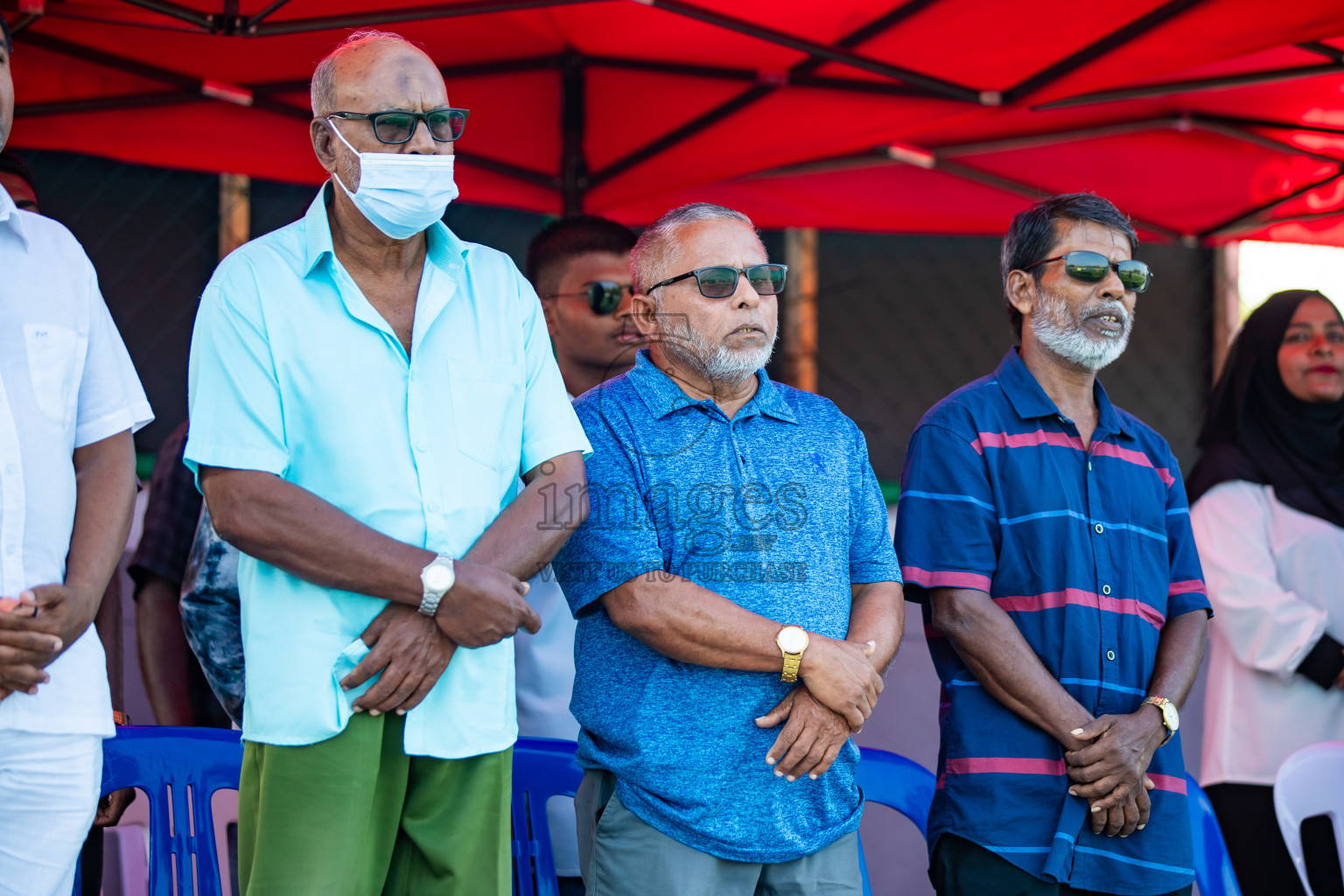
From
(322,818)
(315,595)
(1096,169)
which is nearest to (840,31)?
(1096,169)

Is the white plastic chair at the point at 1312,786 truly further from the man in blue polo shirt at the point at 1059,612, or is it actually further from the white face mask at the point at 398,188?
the white face mask at the point at 398,188

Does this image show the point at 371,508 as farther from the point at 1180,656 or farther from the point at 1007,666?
the point at 1180,656

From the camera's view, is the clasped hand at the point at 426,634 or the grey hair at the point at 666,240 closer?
the clasped hand at the point at 426,634

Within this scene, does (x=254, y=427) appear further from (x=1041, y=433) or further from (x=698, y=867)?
(x=1041, y=433)

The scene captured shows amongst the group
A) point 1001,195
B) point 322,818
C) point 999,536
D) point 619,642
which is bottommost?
point 322,818

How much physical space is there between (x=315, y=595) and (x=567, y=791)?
0.97m

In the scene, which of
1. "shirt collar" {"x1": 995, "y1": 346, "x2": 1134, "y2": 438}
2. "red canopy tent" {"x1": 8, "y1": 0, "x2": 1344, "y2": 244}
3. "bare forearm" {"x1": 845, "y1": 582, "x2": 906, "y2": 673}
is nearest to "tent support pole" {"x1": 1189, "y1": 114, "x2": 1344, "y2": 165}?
"red canopy tent" {"x1": 8, "y1": 0, "x2": 1344, "y2": 244}

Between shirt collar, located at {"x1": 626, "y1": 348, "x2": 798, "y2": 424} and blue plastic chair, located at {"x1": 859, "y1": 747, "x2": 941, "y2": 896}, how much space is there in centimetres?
87

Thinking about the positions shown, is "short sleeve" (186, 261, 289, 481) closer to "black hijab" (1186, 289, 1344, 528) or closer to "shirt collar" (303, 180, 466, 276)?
"shirt collar" (303, 180, 466, 276)

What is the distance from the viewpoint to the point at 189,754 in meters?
2.55

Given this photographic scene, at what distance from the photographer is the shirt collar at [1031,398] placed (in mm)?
2746

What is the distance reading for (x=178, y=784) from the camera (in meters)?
2.55

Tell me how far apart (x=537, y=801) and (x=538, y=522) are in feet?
2.98

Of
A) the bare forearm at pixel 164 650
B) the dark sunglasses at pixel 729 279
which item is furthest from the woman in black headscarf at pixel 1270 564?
the bare forearm at pixel 164 650
